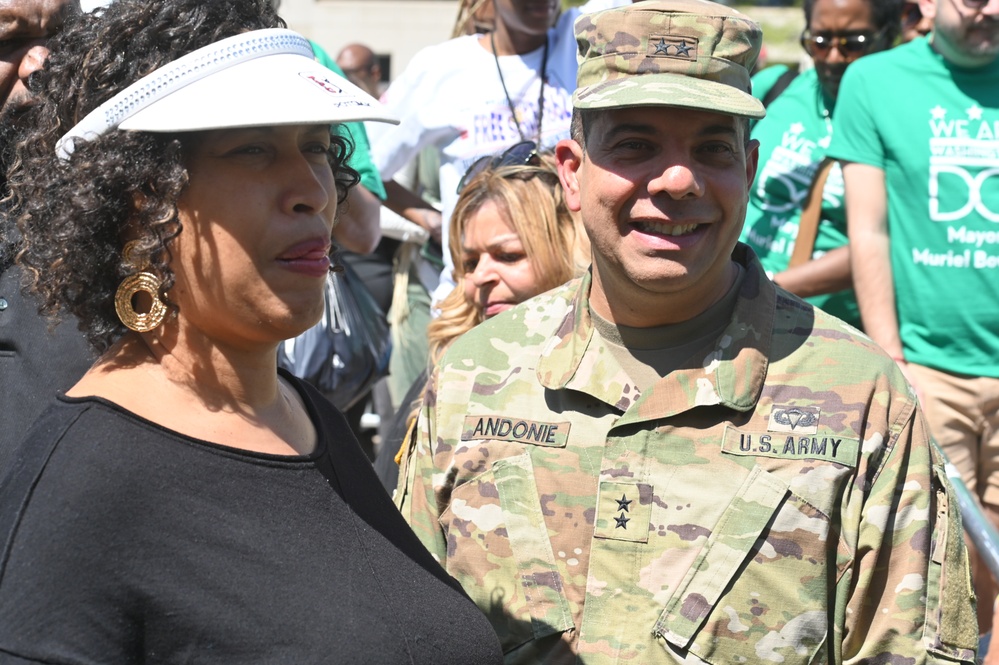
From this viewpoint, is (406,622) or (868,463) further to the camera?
(868,463)

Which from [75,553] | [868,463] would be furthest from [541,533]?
[75,553]

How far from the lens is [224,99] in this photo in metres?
1.84

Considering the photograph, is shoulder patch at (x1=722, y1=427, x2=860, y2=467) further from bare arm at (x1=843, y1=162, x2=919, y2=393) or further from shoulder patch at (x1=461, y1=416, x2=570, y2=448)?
bare arm at (x1=843, y1=162, x2=919, y2=393)

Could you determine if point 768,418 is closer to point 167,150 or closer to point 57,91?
point 167,150

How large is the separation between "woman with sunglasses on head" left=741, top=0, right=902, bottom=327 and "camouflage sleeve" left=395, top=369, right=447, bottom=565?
2.43m

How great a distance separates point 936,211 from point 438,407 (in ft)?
8.39

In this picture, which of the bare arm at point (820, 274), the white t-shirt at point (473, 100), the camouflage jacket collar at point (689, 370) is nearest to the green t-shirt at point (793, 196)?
the bare arm at point (820, 274)

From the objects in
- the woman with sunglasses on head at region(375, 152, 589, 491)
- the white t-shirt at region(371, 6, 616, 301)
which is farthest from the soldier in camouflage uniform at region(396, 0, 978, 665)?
the white t-shirt at region(371, 6, 616, 301)

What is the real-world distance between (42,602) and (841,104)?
3.80m

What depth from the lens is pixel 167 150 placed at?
1859mm

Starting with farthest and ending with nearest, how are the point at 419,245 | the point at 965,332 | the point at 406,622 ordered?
the point at 419,245, the point at 965,332, the point at 406,622

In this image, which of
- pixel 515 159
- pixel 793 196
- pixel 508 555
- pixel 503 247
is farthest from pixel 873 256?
pixel 508 555

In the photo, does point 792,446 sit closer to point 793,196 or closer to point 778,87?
point 793,196

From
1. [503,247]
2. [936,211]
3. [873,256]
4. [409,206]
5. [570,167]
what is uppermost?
[570,167]
